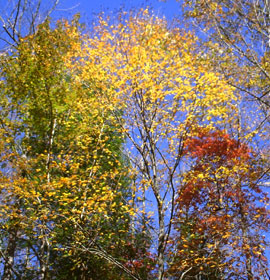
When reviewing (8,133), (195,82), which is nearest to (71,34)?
(8,133)

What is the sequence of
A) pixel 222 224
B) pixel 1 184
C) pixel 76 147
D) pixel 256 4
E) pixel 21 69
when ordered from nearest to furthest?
pixel 1 184
pixel 256 4
pixel 21 69
pixel 222 224
pixel 76 147

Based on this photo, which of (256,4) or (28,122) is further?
(28,122)

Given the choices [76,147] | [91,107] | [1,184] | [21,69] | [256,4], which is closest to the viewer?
[1,184]

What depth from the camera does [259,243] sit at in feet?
24.8

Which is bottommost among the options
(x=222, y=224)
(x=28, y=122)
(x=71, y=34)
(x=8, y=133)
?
(x=222, y=224)

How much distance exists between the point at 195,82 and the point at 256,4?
2257mm

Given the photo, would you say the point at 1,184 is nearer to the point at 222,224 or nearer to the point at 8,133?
the point at 8,133

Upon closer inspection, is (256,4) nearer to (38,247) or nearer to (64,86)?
(64,86)

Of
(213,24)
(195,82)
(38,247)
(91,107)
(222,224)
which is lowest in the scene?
(38,247)

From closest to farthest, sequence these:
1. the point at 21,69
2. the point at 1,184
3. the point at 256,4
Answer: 1. the point at 1,184
2. the point at 256,4
3. the point at 21,69

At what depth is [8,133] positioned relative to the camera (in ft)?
22.4

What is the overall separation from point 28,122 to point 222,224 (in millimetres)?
5535

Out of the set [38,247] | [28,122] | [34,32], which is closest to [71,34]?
[34,32]

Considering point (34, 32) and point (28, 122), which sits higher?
point (34, 32)
